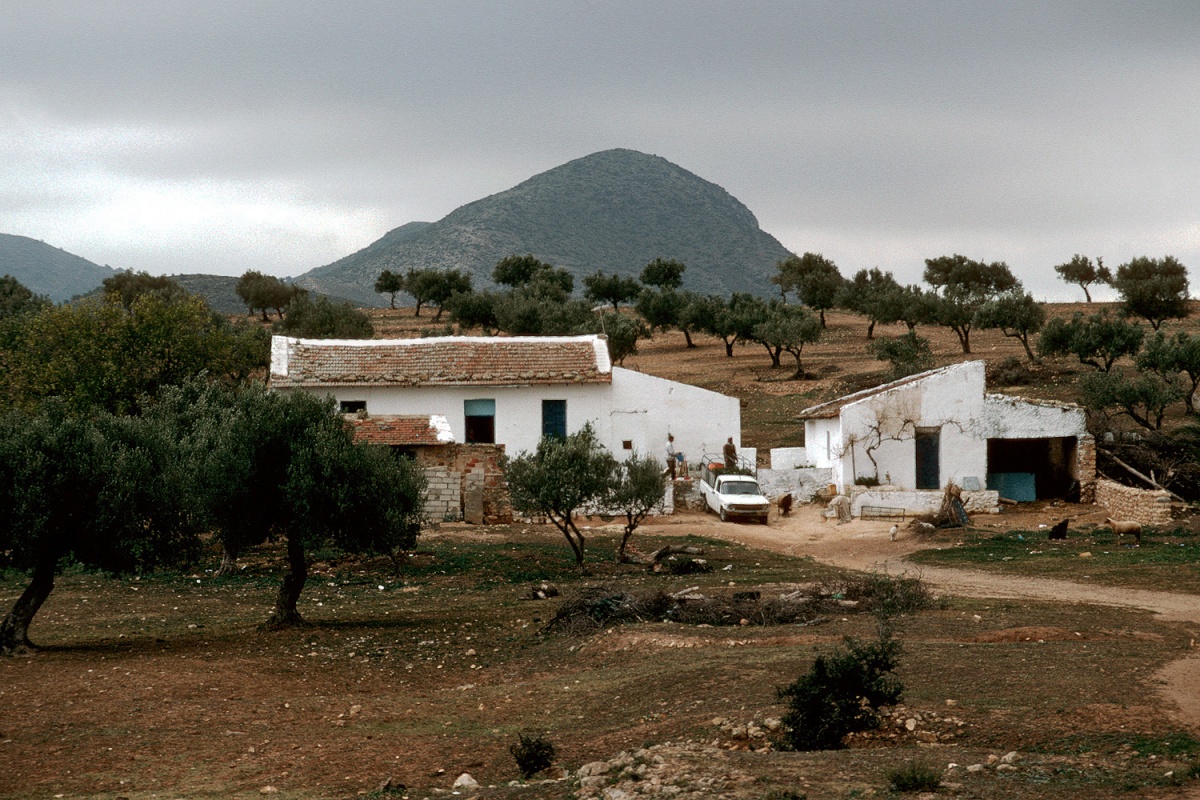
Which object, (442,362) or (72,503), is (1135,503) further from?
(72,503)

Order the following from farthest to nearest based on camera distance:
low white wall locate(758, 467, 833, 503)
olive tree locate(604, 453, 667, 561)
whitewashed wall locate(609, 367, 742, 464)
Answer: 1. whitewashed wall locate(609, 367, 742, 464)
2. low white wall locate(758, 467, 833, 503)
3. olive tree locate(604, 453, 667, 561)

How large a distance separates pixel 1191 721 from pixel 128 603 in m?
17.6

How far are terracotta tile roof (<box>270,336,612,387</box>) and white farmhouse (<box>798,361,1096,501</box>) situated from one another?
8.52m

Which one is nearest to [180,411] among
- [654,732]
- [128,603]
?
[128,603]

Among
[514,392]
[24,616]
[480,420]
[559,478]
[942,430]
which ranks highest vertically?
[514,392]

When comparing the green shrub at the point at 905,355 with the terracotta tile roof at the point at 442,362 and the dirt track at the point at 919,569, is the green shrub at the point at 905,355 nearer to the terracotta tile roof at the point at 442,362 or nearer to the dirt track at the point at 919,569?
the dirt track at the point at 919,569

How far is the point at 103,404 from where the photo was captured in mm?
35000

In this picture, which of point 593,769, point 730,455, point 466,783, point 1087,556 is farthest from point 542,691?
point 730,455

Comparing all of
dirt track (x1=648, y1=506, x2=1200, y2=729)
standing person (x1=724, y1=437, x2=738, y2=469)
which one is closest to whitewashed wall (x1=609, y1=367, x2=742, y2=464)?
standing person (x1=724, y1=437, x2=738, y2=469)

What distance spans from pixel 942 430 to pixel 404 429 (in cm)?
1646

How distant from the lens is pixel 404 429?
109 feet

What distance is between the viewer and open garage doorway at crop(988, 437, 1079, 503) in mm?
34906

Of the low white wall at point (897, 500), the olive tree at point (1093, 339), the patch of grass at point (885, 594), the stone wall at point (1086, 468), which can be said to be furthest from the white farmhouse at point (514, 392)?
the patch of grass at point (885, 594)

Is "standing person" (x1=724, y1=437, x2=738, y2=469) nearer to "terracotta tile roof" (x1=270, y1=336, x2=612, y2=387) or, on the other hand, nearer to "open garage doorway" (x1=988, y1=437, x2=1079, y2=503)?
"terracotta tile roof" (x1=270, y1=336, x2=612, y2=387)
